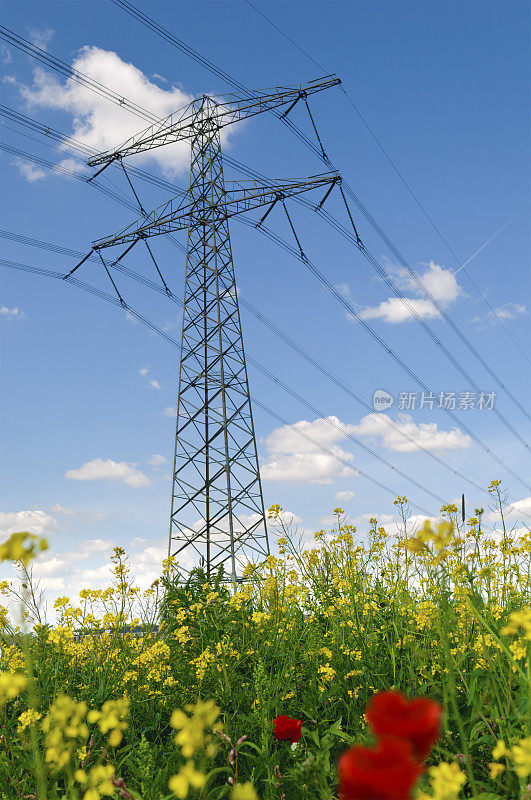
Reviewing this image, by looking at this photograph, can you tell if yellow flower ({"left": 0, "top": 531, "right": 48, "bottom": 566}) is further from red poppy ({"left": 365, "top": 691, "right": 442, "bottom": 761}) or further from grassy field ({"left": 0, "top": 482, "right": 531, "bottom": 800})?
red poppy ({"left": 365, "top": 691, "right": 442, "bottom": 761})

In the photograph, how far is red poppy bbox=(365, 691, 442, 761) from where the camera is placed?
536mm

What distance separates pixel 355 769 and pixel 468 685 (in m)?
2.50

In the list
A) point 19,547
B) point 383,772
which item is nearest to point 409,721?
point 383,772

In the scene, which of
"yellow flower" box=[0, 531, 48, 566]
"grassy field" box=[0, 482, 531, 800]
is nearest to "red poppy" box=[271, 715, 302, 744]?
"grassy field" box=[0, 482, 531, 800]

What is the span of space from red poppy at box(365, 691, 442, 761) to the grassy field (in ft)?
3.41

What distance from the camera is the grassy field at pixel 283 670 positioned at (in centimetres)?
213

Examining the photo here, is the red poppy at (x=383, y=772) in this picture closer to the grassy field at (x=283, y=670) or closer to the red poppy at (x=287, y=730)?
the grassy field at (x=283, y=670)

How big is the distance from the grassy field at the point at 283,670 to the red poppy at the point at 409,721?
3.41 feet

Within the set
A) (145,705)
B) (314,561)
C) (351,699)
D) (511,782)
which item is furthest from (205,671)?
(511,782)

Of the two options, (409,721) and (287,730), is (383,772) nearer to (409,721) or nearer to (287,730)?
(409,721)

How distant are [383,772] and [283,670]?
8.41 feet

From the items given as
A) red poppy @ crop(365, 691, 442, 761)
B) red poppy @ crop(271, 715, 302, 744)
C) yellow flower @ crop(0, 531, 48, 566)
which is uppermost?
yellow flower @ crop(0, 531, 48, 566)

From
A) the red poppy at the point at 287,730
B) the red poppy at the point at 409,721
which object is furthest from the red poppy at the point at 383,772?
the red poppy at the point at 287,730

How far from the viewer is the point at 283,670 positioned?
286 cm
